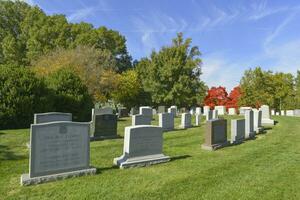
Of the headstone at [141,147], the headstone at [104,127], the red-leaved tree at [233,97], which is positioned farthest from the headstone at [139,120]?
the red-leaved tree at [233,97]

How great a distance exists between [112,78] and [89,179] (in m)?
25.7

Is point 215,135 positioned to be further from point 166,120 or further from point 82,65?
point 82,65

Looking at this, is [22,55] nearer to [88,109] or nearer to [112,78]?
[112,78]

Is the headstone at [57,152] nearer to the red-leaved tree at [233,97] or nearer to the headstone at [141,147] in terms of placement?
the headstone at [141,147]

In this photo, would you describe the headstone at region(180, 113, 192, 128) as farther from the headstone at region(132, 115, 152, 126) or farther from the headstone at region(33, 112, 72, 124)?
the headstone at region(33, 112, 72, 124)

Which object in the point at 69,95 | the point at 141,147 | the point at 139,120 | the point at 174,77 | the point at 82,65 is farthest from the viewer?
the point at 174,77

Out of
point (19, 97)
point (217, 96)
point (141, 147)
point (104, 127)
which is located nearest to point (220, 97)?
point (217, 96)

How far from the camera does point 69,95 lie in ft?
61.1

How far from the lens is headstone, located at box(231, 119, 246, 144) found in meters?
11.4

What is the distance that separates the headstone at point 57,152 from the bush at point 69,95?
1258 cm

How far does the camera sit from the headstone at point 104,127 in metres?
11.8

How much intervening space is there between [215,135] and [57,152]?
19.8ft

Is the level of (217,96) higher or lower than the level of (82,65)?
lower

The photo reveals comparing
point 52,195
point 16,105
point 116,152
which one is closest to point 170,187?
point 52,195
